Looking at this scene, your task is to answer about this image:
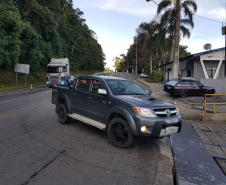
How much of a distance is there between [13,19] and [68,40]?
85.0 feet

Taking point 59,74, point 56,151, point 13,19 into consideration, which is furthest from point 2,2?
point 56,151

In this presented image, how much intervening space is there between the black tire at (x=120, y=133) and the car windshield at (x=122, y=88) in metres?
0.88

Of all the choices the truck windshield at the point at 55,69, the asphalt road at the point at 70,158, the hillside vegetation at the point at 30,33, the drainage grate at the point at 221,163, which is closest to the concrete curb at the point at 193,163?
the drainage grate at the point at 221,163

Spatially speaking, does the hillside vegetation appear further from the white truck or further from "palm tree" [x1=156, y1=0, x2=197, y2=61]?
"palm tree" [x1=156, y1=0, x2=197, y2=61]

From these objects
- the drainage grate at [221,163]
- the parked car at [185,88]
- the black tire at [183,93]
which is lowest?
→ the drainage grate at [221,163]

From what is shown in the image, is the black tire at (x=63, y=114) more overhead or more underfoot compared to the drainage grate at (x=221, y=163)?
more overhead

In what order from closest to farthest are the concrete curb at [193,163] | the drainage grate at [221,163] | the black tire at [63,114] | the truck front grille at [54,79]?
the concrete curb at [193,163] → the drainage grate at [221,163] → the black tire at [63,114] → the truck front grille at [54,79]

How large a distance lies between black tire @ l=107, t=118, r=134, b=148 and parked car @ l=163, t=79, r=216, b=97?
12.1 metres

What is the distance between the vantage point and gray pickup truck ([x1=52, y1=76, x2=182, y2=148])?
4.53 meters

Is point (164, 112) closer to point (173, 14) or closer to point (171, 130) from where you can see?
point (171, 130)

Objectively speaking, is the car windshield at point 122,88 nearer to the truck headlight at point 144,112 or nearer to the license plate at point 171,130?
the truck headlight at point 144,112

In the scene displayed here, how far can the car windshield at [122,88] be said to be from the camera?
549cm

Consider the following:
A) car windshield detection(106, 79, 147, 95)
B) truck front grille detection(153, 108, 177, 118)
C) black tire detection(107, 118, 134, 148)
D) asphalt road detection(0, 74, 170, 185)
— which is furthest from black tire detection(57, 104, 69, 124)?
truck front grille detection(153, 108, 177, 118)

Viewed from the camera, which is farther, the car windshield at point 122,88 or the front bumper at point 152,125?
the car windshield at point 122,88
